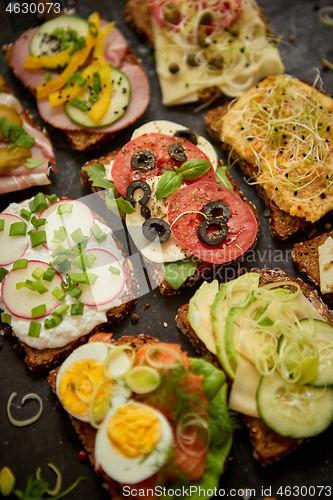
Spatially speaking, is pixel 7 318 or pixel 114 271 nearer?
pixel 7 318

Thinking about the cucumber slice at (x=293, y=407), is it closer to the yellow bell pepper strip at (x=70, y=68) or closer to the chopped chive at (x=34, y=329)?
the chopped chive at (x=34, y=329)

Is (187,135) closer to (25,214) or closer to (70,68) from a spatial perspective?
(70,68)

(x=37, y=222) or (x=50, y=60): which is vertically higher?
(x=50, y=60)

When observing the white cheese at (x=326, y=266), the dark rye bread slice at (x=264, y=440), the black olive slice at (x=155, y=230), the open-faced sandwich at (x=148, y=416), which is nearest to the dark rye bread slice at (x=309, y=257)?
the white cheese at (x=326, y=266)

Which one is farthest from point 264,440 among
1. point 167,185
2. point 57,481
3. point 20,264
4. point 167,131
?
point 167,131

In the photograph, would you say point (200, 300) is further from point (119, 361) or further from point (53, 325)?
point (53, 325)

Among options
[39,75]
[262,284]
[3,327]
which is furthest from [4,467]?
[39,75]
